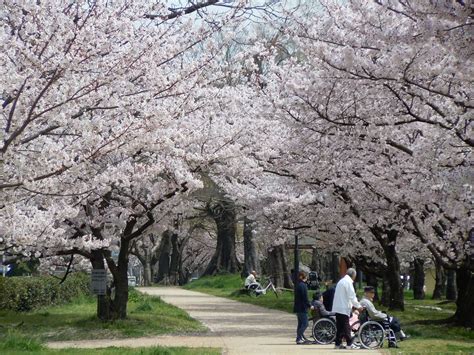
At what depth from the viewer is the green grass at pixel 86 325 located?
17703mm

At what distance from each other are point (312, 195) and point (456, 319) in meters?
5.86

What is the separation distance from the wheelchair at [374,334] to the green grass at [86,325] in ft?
16.1

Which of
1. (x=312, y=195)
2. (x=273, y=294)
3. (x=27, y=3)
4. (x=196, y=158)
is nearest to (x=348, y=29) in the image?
(x=196, y=158)

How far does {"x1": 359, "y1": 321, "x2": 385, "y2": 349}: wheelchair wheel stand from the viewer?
622 inches

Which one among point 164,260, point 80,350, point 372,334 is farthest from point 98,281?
point 164,260

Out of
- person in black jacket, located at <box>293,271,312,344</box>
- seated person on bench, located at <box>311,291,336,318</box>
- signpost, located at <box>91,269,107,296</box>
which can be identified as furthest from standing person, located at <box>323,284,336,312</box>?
signpost, located at <box>91,269,107,296</box>

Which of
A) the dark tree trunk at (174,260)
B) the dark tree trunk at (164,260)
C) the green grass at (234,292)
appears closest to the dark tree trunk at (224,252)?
the green grass at (234,292)

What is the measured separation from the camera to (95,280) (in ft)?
62.3

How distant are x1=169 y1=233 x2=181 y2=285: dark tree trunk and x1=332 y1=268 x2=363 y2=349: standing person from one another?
45.0m

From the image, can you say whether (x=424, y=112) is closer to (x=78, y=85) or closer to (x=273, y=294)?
(x=78, y=85)

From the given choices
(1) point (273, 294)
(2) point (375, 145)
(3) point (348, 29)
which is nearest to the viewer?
(3) point (348, 29)

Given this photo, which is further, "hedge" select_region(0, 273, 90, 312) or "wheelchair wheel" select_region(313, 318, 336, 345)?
"hedge" select_region(0, 273, 90, 312)

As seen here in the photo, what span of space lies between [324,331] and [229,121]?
592cm

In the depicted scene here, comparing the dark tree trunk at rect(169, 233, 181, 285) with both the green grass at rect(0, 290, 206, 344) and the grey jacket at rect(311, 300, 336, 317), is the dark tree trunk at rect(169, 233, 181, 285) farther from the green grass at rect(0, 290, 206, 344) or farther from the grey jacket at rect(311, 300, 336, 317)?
the grey jacket at rect(311, 300, 336, 317)
